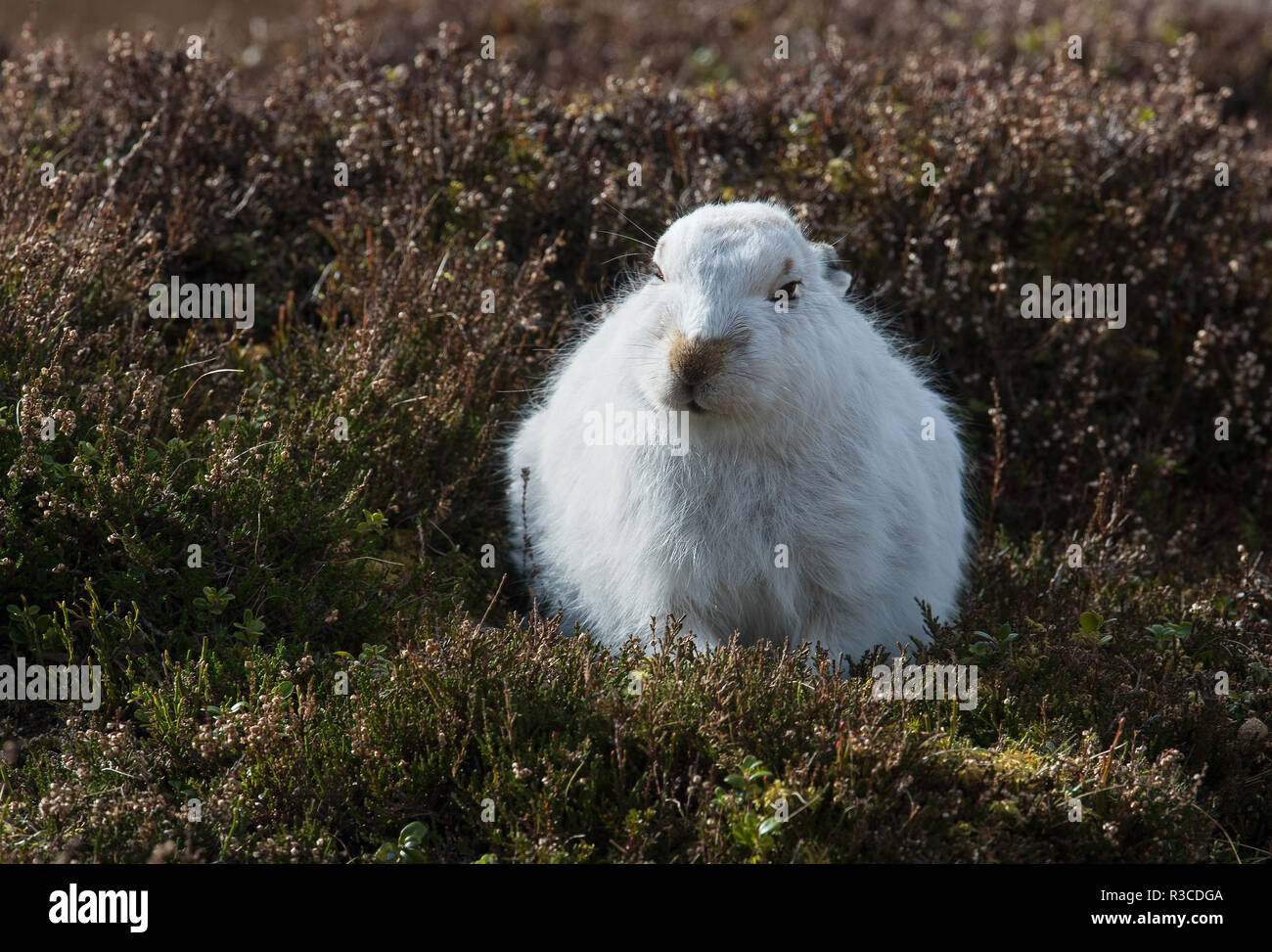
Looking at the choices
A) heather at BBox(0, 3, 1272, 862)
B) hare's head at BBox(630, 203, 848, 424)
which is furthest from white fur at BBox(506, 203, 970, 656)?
heather at BBox(0, 3, 1272, 862)

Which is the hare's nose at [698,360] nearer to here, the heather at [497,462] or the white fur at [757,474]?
the white fur at [757,474]

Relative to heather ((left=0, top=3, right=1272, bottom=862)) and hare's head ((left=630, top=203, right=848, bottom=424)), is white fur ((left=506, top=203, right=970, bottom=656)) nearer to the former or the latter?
hare's head ((left=630, top=203, right=848, bottom=424))

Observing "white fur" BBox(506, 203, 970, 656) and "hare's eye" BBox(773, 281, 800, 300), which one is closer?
"white fur" BBox(506, 203, 970, 656)

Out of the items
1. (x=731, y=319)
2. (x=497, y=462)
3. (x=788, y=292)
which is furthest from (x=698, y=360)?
(x=497, y=462)

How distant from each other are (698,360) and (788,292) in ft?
2.00

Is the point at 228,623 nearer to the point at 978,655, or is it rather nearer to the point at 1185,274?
the point at 978,655

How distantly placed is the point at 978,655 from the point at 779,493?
1023 mm

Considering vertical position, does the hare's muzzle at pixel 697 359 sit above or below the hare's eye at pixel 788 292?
below

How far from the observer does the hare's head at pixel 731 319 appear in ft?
13.3

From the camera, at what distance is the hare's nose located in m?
4.01

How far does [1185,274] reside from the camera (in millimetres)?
7113

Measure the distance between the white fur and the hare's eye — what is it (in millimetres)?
34

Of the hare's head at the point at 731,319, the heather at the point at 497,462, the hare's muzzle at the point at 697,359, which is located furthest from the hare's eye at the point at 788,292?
the heather at the point at 497,462
